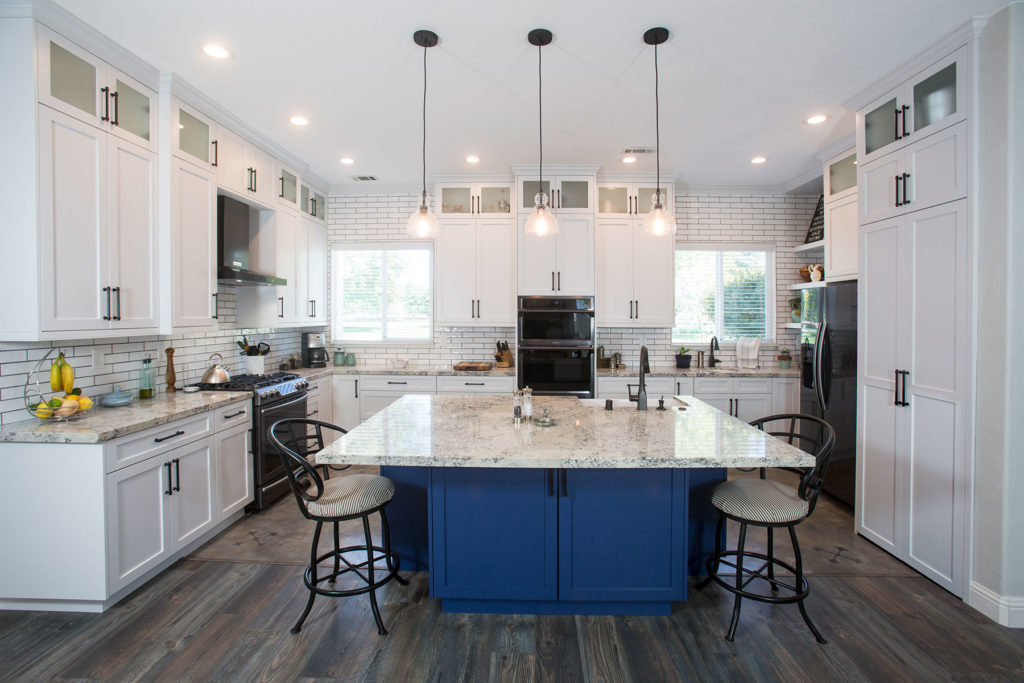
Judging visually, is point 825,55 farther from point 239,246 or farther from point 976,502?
point 239,246

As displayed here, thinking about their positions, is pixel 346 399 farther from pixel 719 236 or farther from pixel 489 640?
pixel 719 236

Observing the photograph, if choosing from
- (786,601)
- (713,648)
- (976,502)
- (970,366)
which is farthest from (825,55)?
(713,648)

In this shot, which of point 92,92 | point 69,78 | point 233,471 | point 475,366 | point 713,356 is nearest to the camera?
point 69,78

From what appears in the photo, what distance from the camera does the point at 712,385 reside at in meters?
4.65

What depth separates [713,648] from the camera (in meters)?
2.04

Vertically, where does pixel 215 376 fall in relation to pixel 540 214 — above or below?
below

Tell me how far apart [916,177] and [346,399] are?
479cm

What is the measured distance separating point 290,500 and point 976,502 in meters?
4.38

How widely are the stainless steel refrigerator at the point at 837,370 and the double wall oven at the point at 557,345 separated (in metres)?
1.82

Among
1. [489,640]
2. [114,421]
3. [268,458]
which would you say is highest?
[114,421]

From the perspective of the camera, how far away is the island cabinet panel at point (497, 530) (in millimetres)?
2189

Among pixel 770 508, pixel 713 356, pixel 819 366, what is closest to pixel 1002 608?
pixel 770 508

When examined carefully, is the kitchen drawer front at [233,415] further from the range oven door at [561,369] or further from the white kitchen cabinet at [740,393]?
the white kitchen cabinet at [740,393]

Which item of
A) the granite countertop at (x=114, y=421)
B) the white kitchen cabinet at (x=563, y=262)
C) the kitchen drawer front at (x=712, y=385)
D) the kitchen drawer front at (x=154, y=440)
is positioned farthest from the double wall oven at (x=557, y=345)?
the kitchen drawer front at (x=154, y=440)
